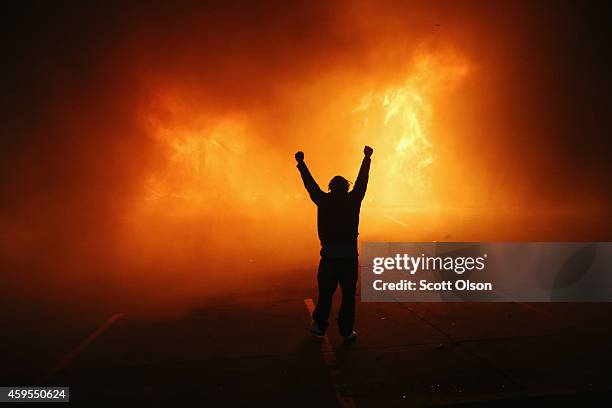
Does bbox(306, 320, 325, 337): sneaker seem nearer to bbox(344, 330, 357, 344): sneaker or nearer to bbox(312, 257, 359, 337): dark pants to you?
bbox(312, 257, 359, 337): dark pants

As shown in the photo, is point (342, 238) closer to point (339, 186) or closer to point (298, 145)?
point (339, 186)

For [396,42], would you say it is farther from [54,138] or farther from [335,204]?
[335,204]

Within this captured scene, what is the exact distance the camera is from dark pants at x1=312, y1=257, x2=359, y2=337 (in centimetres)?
512

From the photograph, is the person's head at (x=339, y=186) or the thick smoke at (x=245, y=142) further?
the thick smoke at (x=245, y=142)

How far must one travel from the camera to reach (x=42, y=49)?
50.8 feet

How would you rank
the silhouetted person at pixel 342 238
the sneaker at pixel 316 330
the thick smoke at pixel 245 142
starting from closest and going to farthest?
the silhouetted person at pixel 342 238
the sneaker at pixel 316 330
the thick smoke at pixel 245 142

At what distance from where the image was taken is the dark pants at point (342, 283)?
5.12 metres

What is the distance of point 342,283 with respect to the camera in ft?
17.0

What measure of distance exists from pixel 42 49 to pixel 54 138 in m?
2.50

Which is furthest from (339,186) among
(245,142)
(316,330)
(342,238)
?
(245,142)

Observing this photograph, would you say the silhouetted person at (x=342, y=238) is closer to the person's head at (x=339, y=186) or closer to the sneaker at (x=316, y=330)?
the person's head at (x=339, y=186)

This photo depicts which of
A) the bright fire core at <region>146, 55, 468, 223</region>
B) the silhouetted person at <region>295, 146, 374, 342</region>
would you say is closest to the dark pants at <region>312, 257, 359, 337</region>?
the silhouetted person at <region>295, 146, 374, 342</region>

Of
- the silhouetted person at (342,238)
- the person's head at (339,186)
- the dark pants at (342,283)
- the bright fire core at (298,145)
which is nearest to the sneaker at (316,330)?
the dark pants at (342,283)

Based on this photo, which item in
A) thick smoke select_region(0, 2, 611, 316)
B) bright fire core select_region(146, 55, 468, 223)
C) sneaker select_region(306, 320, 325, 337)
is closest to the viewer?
sneaker select_region(306, 320, 325, 337)
